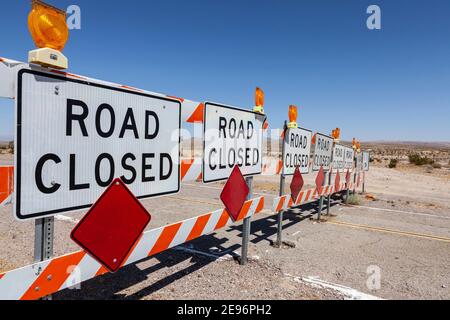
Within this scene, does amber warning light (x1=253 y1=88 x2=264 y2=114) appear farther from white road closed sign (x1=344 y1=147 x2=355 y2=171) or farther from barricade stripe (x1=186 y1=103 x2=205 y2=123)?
white road closed sign (x1=344 y1=147 x2=355 y2=171)

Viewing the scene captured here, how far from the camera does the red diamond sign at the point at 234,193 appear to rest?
434 centimetres

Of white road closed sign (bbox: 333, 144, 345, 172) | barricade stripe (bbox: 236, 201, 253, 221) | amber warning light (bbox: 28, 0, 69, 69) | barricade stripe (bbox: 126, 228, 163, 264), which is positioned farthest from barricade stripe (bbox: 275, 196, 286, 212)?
amber warning light (bbox: 28, 0, 69, 69)

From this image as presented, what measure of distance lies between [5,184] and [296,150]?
16.2ft

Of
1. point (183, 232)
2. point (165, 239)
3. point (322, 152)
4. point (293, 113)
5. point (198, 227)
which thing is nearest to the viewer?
point (165, 239)

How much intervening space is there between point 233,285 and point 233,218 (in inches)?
34.7

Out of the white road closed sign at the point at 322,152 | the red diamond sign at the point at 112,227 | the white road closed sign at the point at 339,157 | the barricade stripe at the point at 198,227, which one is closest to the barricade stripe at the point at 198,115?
the barricade stripe at the point at 198,227

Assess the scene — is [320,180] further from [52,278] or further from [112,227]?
[52,278]

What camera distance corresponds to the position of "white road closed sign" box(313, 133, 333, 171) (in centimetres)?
751

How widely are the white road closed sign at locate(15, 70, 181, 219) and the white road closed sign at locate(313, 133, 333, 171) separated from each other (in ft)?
17.0

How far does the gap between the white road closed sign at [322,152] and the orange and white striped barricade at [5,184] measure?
606cm

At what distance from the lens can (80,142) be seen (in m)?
2.27

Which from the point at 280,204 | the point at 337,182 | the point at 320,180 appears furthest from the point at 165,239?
the point at 337,182

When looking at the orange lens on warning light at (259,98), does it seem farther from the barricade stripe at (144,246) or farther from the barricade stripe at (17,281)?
the barricade stripe at (17,281)
